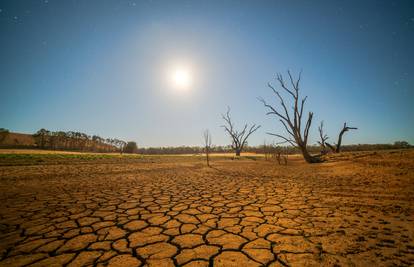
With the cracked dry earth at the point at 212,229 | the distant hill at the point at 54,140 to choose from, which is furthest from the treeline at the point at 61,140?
the cracked dry earth at the point at 212,229

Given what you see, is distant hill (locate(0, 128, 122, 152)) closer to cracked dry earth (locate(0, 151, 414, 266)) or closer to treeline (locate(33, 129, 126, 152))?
treeline (locate(33, 129, 126, 152))

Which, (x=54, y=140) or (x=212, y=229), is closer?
(x=212, y=229)

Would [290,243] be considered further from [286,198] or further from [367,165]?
[367,165]

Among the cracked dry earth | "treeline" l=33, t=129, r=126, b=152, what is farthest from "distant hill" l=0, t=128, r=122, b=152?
the cracked dry earth

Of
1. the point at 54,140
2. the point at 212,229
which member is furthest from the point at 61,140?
the point at 212,229

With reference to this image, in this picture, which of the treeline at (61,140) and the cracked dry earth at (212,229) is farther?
the treeline at (61,140)

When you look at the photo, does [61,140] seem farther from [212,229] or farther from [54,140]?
[212,229]

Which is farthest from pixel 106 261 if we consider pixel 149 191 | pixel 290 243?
pixel 149 191

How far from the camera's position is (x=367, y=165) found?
7.62 m

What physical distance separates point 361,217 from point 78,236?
4.16 meters

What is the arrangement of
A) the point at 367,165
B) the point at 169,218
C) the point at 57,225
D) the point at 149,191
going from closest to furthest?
1. the point at 57,225
2. the point at 169,218
3. the point at 149,191
4. the point at 367,165

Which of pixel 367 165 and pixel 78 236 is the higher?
pixel 367 165

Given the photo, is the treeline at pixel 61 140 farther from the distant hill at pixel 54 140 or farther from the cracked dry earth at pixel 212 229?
the cracked dry earth at pixel 212 229

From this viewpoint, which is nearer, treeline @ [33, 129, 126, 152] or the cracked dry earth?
the cracked dry earth
